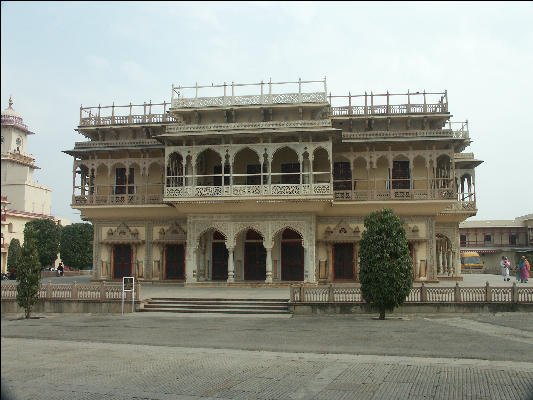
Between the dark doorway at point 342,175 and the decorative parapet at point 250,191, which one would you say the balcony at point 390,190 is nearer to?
the dark doorway at point 342,175

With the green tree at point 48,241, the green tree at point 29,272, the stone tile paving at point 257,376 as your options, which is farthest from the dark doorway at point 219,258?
the green tree at point 48,241

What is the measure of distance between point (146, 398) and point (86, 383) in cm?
164

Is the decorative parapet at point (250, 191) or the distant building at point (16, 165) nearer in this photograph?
the distant building at point (16, 165)

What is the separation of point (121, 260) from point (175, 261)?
372 cm

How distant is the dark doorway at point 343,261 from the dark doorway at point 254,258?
14.3ft

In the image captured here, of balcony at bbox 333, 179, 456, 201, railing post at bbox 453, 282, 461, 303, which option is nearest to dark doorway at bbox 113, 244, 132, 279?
balcony at bbox 333, 179, 456, 201

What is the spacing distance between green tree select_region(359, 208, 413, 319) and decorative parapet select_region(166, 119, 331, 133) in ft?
31.2

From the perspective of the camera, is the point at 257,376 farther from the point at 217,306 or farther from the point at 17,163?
the point at 217,306

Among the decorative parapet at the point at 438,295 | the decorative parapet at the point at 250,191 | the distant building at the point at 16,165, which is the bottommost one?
the decorative parapet at the point at 438,295

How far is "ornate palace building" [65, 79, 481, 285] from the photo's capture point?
1115 inches

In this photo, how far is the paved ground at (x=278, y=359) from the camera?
30.0ft

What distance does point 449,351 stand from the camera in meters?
12.6

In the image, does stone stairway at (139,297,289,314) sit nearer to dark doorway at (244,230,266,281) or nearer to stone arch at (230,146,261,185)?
dark doorway at (244,230,266,281)

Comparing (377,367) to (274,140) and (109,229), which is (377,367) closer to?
(274,140)
